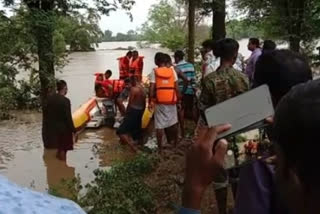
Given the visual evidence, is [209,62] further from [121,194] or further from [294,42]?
[294,42]

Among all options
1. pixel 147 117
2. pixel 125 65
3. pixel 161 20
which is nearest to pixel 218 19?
pixel 147 117

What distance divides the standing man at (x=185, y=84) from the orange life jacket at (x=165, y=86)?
1.01m

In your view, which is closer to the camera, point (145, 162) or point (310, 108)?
point (310, 108)

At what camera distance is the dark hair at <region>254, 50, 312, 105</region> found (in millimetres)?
2256

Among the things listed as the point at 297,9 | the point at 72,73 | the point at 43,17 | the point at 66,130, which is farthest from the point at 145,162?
the point at 72,73

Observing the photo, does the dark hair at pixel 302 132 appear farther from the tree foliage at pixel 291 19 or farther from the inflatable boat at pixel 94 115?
the tree foliage at pixel 291 19

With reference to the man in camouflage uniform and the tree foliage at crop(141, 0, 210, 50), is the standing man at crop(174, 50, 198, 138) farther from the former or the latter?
the tree foliage at crop(141, 0, 210, 50)

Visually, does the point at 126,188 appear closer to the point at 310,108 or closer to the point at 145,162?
the point at 145,162

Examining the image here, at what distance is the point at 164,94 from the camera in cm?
884

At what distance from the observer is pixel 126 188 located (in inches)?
252

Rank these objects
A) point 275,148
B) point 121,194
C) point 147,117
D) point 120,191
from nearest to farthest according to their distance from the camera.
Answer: point 275,148 → point 121,194 → point 120,191 → point 147,117

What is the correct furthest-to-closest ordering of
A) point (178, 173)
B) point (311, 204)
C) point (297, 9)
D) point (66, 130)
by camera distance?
1. point (297, 9)
2. point (66, 130)
3. point (178, 173)
4. point (311, 204)

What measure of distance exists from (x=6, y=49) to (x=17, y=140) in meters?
2.54

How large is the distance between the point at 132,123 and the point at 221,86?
4768 millimetres
